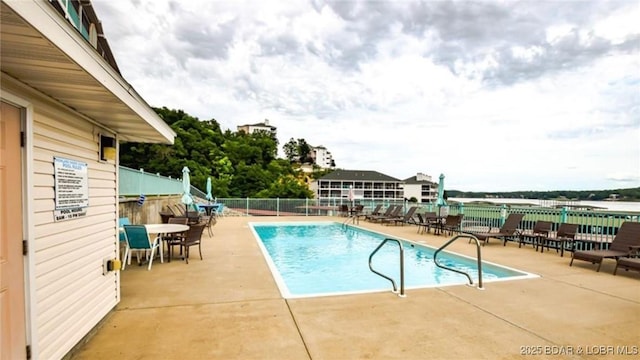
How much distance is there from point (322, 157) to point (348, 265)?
291 feet

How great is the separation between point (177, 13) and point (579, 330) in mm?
13497

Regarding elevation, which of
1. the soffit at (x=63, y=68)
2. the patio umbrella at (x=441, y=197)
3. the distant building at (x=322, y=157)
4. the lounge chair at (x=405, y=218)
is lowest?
the lounge chair at (x=405, y=218)

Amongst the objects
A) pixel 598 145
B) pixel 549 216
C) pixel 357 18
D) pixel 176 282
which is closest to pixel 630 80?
pixel 598 145

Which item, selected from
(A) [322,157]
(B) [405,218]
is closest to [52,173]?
(B) [405,218]

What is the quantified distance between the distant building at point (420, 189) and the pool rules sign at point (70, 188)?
61.5 meters

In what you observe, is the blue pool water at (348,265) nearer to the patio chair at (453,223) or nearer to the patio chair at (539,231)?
the patio chair at (453,223)

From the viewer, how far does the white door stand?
221 cm

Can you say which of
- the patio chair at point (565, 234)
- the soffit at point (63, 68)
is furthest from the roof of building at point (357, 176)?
the soffit at point (63, 68)

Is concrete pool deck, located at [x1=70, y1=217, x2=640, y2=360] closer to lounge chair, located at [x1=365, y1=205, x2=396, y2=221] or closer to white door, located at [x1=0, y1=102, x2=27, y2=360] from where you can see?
white door, located at [x1=0, y1=102, x2=27, y2=360]

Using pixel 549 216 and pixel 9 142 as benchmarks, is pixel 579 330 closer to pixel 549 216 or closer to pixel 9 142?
pixel 9 142

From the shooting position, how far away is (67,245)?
9.91 ft

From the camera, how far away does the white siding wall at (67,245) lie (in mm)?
2604

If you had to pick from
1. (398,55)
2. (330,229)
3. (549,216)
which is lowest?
(330,229)

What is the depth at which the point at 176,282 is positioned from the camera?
208 inches
